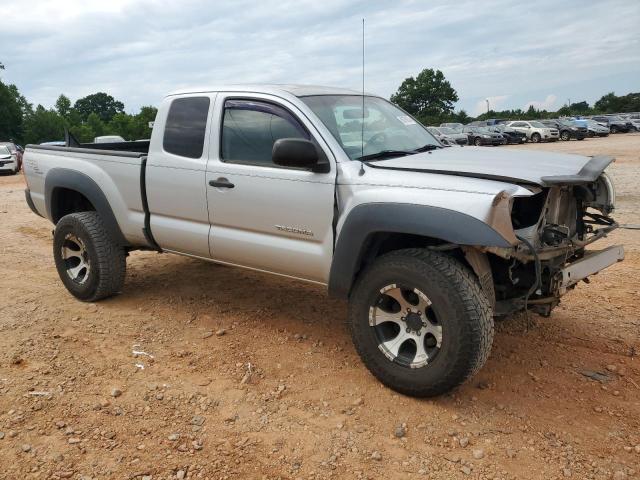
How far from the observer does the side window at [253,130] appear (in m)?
4.07

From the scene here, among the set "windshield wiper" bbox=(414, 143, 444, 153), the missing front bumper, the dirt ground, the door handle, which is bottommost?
the dirt ground

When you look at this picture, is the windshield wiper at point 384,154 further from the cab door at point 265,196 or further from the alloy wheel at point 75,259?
the alloy wheel at point 75,259

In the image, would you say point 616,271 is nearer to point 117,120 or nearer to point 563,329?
point 563,329

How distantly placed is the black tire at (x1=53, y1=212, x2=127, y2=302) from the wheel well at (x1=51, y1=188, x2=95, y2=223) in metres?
0.29

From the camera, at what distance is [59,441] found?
313cm

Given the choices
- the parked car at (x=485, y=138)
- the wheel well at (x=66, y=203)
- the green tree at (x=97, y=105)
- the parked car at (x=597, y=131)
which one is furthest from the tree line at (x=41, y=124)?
the wheel well at (x=66, y=203)

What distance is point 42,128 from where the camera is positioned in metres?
65.2

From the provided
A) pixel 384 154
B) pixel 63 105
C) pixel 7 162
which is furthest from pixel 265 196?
pixel 63 105

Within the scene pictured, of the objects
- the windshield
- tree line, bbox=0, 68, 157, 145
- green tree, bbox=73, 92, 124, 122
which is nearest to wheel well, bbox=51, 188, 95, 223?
the windshield

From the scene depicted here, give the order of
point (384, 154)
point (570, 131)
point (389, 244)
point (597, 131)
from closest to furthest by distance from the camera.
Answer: point (389, 244) → point (384, 154) → point (570, 131) → point (597, 131)

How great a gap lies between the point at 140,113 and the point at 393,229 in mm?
65122

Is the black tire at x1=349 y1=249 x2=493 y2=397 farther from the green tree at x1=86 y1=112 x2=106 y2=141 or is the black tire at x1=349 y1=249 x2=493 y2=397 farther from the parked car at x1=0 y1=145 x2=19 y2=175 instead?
the green tree at x1=86 y1=112 x2=106 y2=141

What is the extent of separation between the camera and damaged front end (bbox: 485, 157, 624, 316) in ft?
10.6

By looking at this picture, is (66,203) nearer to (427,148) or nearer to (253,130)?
(253,130)
